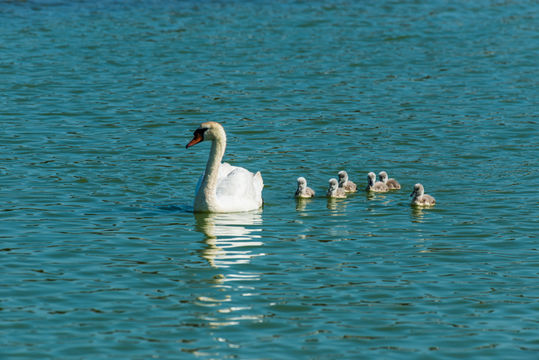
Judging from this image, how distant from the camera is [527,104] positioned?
26.4m

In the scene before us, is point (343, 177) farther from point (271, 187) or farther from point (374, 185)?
point (271, 187)

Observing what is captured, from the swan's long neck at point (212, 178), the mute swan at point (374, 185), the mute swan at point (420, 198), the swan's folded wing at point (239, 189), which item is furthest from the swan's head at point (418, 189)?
the swan's long neck at point (212, 178)

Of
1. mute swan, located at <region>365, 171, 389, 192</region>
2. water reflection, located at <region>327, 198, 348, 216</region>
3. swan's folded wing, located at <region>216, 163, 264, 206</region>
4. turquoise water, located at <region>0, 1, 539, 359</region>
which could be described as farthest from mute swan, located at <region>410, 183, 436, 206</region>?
swan's folded wing, located at <region>216, 163, 264, 206</region>

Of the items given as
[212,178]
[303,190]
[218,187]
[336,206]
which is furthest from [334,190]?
[212,178]

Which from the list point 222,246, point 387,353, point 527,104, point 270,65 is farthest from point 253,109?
point 387,353

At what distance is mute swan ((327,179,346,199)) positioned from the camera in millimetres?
18547

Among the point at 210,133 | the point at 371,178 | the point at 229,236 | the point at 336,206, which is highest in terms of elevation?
the point at 210,133

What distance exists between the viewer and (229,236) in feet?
53.4

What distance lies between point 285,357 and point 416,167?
33.4ft

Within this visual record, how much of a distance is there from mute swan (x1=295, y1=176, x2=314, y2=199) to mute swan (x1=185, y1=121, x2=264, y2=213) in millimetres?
890

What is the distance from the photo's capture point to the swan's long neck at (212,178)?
1742 centimetres

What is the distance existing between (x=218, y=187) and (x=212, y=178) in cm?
46

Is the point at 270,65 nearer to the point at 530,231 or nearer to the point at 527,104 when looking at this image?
the point at 527,104

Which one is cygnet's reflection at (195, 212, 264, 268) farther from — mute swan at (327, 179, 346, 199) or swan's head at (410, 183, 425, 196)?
swan's head at (410, 183, 425, 196)
